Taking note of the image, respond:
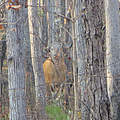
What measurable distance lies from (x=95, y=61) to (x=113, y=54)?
399 cm

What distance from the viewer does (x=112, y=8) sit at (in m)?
10.1

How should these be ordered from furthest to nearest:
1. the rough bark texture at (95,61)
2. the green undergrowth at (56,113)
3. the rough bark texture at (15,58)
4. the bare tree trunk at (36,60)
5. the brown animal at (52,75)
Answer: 1. the brown animal at (52,75)
2. the bare tree trunk at (36,60)
3. the green undergrowth at (56,113)
4. the rough bark texture at (15,58)
5. the rough bark texture at (95,61)

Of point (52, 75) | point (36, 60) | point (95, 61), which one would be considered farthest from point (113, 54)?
point (95, 61)

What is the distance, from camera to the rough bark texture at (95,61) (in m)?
5.71

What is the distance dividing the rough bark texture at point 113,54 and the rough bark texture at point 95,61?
2790mm

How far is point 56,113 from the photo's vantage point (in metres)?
7.90

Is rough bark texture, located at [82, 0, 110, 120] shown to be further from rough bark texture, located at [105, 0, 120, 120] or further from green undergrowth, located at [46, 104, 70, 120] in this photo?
rough bark texture, located at [105, 0, 120, 120]

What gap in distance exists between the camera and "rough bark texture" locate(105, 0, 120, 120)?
354 inches

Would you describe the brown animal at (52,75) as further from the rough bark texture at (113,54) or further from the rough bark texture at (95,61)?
the rough bark texture at (95,61)

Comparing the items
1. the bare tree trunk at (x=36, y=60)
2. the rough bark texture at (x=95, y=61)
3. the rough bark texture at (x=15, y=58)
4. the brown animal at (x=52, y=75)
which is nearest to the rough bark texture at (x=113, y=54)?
the brown animal at (x=52, y=75)

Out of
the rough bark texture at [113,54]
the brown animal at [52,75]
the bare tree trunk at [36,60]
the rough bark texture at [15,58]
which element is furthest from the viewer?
the brown animal at [52,75]

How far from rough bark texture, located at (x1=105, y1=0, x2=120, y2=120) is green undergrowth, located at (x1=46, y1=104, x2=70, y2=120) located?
1521 mm

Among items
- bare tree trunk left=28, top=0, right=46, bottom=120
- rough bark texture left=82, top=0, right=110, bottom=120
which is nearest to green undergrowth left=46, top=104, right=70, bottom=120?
bare tree trunk left=28, top=0, right=46, bottom=120

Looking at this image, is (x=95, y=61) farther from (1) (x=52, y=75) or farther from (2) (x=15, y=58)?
(1) (x=52, y=75)
